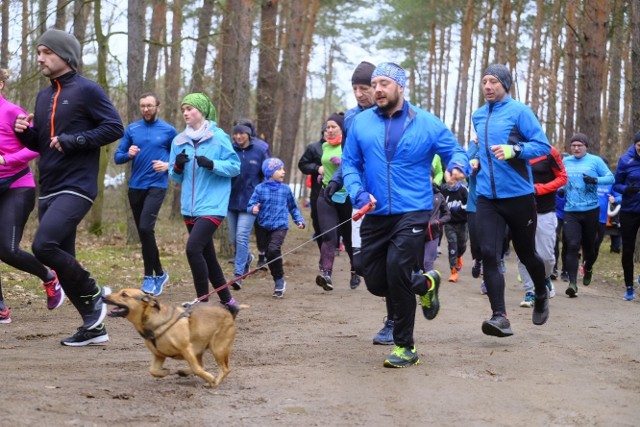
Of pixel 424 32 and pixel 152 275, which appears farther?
pixel 424 32

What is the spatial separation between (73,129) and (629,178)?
804 centimetres

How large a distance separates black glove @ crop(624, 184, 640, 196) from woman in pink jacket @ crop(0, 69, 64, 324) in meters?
7.64

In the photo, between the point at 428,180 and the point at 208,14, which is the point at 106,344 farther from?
the point at 208,14

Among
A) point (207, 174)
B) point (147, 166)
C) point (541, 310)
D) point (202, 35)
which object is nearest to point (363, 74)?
point (207, 174)

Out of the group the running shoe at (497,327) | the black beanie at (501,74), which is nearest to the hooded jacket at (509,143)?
the black beanie at (501,74)

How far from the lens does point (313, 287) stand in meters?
12.8

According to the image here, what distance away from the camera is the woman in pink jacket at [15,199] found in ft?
25.6

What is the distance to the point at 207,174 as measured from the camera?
29.7ft

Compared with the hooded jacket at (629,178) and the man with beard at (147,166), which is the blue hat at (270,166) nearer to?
the man with beard at (147,166)

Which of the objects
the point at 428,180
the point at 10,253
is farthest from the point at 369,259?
the point at 10,253

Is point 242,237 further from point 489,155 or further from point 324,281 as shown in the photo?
point 489,155

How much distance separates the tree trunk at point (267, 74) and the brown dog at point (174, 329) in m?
17.9

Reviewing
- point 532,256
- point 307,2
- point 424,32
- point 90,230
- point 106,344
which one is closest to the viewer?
point 106,344

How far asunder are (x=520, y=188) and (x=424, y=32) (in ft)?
139
